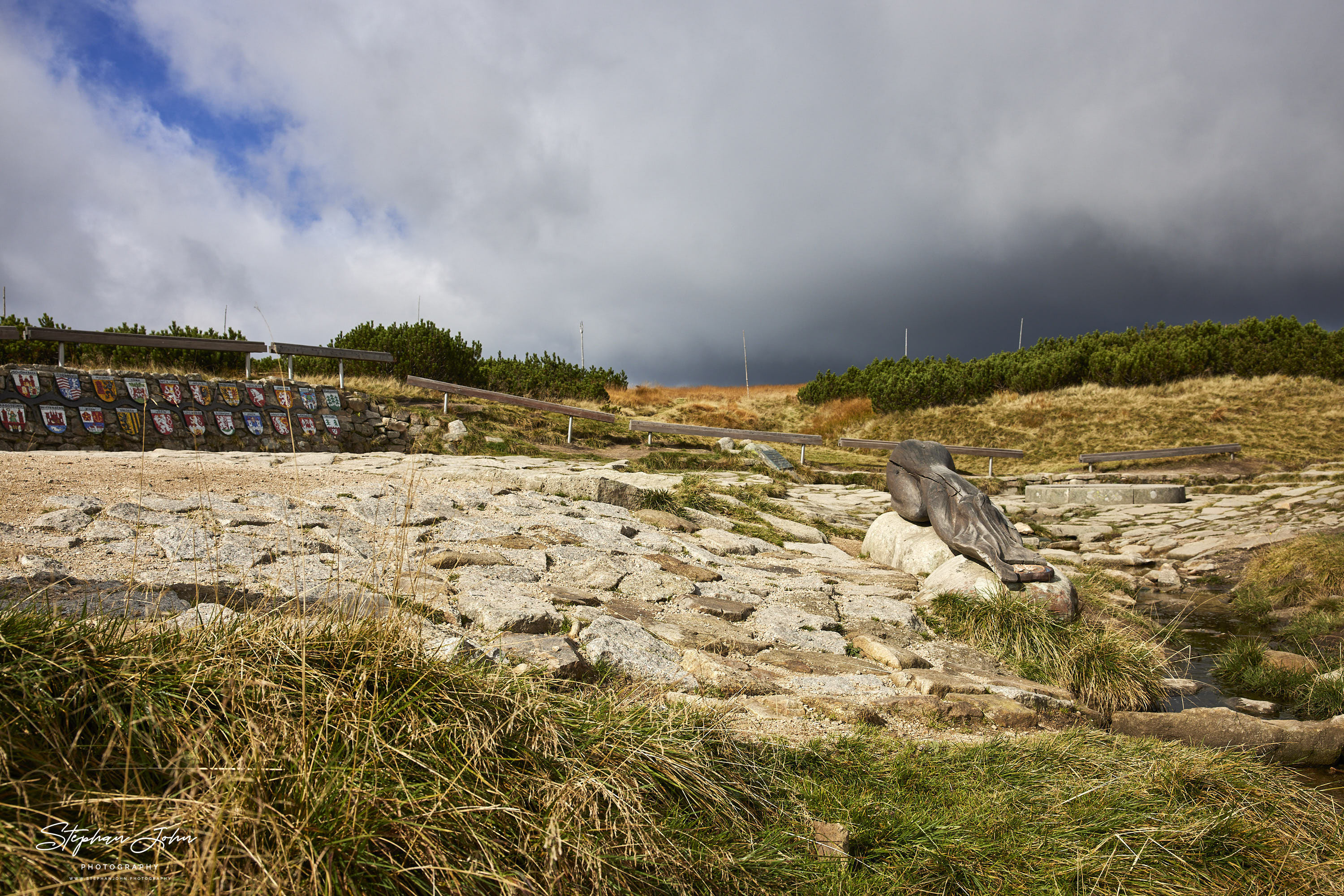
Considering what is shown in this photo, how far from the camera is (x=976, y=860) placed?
1.95 metres

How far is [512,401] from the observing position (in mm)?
13898

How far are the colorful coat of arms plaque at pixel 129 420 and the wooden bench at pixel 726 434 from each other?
7890 millimetres

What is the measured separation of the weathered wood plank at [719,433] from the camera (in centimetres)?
1423

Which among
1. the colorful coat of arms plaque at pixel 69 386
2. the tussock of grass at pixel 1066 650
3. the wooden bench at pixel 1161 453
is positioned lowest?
the tussock of grass at pixel 1066 650

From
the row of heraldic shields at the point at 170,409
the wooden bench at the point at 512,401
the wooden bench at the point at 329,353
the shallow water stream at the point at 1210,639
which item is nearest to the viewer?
the shallow water stream at the point at 1210,639

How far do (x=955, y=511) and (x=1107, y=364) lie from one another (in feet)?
69.1

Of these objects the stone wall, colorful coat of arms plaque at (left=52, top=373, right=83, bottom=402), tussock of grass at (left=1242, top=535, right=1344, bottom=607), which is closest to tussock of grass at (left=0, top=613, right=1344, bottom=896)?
tussock of grass at (left=1242, top=535, right=1344, bottom=607)

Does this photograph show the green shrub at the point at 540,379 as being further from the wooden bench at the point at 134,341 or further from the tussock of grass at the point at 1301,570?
the tussock of grass at the point at 1301,570

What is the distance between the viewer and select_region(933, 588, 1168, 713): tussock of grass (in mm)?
4102

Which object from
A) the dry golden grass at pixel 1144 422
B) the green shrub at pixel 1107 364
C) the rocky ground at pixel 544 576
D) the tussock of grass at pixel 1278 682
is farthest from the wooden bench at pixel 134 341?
the green shrub at pixel 1107 364

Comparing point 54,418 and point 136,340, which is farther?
point 136,340

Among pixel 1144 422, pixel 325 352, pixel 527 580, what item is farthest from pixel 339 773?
pixel 1144 422

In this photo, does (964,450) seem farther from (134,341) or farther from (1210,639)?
(134,341)

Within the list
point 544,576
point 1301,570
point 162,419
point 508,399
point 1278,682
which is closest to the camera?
point 544,576
